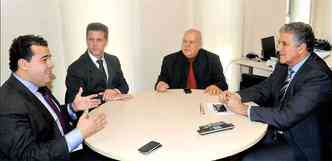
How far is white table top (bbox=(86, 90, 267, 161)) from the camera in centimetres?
210

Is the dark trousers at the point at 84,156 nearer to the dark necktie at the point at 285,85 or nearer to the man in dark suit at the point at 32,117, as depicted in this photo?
the man in dark suit at the point at 32,117

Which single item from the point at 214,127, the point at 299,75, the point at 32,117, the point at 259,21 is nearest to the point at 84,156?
the point at 32,117

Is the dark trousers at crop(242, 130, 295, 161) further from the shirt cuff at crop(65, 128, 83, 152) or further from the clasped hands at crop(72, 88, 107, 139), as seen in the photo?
the shirt cuff at crop(65, 128, 83, 152)

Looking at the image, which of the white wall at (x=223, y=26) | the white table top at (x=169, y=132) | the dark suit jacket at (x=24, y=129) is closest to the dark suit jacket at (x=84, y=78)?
the white table top at (x=169, y=132)

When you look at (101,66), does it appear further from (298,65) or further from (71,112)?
(298,65)

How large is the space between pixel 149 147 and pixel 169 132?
253mm

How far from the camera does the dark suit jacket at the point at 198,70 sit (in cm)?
365

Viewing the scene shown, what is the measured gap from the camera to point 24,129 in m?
2.01

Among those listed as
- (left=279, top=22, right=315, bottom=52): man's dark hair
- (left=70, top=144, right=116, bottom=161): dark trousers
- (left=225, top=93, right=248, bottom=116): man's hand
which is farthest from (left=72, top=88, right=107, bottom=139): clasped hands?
(left=279, top=22, right=315, bottom=52): man's dark hair

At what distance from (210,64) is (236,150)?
1.62 m

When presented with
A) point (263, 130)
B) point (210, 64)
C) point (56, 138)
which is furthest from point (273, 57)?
point (56, 138)

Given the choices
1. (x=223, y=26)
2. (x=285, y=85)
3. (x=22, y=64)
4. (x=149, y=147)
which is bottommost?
(x=149, y=147)

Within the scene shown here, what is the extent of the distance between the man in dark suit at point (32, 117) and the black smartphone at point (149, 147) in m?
0.36

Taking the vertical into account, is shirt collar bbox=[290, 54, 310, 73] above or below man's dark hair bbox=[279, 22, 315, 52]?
below
